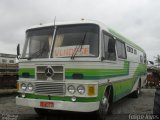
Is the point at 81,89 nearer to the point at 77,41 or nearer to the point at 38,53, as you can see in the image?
the point at 77,41

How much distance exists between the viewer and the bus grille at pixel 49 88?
8102 mm

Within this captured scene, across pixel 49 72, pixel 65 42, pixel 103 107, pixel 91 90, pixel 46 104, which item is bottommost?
pixel 103 107

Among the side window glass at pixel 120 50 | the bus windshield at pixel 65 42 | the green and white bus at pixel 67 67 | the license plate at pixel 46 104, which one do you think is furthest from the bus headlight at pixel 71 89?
the side window glass at pixel 120 50

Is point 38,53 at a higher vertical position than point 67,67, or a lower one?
higher

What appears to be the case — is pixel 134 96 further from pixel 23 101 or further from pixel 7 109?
pixel 23 101

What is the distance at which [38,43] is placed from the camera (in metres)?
8.89

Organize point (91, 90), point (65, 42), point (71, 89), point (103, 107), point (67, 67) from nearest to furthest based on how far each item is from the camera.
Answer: point (91, 90)
point (71, 89)
point (67, 67)
point (65, 42)
point (103, 107)

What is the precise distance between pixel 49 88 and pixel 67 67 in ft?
2.59

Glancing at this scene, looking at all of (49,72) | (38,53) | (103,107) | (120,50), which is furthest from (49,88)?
(120,50)

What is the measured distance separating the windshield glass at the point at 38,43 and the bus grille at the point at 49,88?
2.71 ft

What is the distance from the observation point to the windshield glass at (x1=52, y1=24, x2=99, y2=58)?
8180mm

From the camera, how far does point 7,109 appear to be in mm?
11039

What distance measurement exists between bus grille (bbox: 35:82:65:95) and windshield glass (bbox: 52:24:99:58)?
0.82 m

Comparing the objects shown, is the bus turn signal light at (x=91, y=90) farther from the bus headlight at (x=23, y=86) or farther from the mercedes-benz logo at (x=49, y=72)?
the bus headlight at (x=23, y=86)
